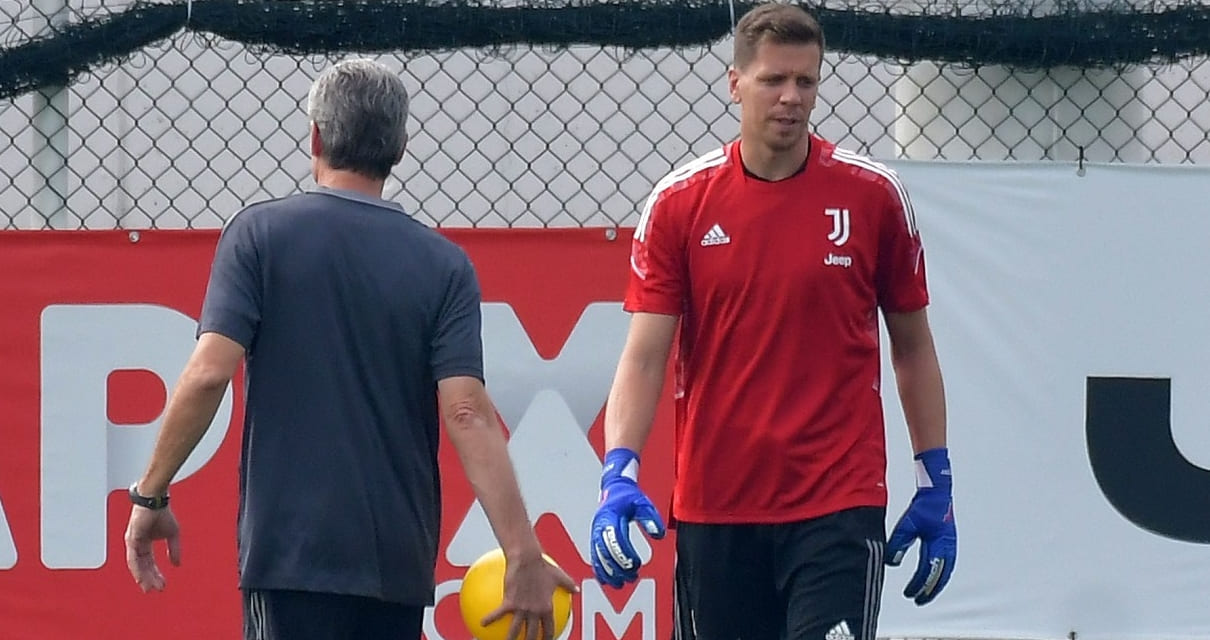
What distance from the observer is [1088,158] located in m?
4.82

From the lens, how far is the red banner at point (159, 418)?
475 centimetres

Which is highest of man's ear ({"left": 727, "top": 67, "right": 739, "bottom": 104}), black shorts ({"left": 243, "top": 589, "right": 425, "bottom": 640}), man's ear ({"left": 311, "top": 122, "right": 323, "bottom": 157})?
man's ear ({"left": 727, "top": 67, "right": 739, "bottom": 104})

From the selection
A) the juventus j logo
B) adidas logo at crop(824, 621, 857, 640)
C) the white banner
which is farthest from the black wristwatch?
→ the white banner

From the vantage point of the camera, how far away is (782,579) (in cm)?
351

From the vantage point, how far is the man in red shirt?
11.4ft

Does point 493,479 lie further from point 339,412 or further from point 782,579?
point 782,579

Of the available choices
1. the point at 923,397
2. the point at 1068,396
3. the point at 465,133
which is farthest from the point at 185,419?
the point at 465,133

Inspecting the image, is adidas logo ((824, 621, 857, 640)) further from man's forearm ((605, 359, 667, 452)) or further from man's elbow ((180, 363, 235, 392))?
man's elbow ((180, 363, 235, 392))

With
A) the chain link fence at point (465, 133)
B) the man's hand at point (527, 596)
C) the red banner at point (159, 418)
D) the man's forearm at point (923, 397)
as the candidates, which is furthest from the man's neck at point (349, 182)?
the chain link fence at point (465, 133)

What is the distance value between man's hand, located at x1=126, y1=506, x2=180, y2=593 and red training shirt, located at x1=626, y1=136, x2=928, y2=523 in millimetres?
1062

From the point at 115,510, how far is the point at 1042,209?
273cm

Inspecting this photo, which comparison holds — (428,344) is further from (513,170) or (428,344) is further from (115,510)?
(513,170)

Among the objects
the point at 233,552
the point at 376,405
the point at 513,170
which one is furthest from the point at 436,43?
the point at 513,170

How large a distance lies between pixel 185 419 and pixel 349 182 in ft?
1.80
